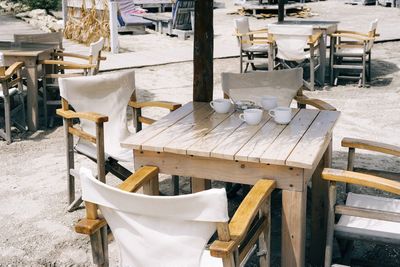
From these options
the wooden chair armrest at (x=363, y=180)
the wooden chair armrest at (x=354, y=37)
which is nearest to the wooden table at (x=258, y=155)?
the wooden chair armrest at (x=363, y=180)

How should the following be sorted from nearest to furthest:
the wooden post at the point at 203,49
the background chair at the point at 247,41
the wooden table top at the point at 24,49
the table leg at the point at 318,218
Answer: the table leg at the point at 318,218 → the wooden post at the point at 203,49 → the wooden table top at the point at 24,49 → the background chair at the point at 247,41

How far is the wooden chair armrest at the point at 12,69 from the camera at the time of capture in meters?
5.78

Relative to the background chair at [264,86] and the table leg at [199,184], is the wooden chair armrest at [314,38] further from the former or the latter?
the table leg at [199,184]

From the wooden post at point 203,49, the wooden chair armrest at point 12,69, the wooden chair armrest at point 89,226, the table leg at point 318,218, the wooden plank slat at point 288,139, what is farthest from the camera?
the wooden chair armrest at point 12,69

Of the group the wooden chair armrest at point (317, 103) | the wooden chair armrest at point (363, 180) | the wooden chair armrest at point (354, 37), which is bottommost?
the wooden chair armrest at point (363, 180)

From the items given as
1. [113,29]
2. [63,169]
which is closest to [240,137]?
[63,169]

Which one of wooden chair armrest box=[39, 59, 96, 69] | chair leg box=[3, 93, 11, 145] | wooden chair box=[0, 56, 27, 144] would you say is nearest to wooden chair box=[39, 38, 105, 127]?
wooden chair armrest box=[39, 59, 96, 69]

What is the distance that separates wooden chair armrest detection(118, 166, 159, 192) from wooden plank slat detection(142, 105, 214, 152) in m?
0.11

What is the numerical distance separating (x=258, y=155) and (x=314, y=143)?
37 centimetres

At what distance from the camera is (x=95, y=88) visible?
14.7ft

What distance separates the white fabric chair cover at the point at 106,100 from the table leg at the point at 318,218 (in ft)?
4.29

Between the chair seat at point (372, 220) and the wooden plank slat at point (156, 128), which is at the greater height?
the wooden plank slat at point (156, 128)

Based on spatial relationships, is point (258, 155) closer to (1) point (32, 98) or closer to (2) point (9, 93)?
(2) point (9, 93)

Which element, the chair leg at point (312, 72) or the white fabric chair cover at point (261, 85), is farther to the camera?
the chair leg at point (312, 72)
